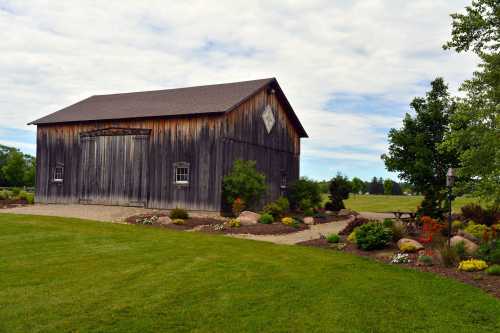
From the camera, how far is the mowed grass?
743 centimetres

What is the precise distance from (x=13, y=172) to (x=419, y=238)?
56.5m

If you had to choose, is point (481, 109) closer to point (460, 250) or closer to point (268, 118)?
point (460, 250)

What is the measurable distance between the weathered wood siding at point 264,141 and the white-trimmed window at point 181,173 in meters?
2.22

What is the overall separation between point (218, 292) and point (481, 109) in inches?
362

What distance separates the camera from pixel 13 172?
59344 mm

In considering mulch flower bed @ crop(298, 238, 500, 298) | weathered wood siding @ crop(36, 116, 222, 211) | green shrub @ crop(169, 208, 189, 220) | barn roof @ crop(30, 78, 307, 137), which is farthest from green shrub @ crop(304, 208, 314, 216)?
mulch flower bed @ crop(298, 238, 500, 298)

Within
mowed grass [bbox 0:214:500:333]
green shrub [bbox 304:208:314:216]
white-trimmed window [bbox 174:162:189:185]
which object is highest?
white-trimmed window [bbox 174:162:189:185]

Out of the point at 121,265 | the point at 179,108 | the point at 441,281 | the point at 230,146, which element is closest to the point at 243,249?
the point at 121,265

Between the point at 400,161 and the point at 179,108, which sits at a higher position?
the point at 179,108

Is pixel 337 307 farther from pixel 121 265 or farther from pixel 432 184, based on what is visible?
pixel 432 184

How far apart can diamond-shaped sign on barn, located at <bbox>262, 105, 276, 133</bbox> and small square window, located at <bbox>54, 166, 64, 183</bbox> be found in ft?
43.3

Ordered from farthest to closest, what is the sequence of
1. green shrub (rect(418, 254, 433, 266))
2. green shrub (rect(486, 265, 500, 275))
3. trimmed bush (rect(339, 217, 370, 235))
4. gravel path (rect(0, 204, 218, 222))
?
gravel path (rect(0, 204, 218, 222)), trimmed bush (rect(339, 217, 370, 235)), green shrub (rect(418, 254, 433, 266)), green shrub (rect(486, 265, 500, 275))

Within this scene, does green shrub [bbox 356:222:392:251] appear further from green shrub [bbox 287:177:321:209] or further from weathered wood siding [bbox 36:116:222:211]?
green shrub [bbox 287:177:321:209]

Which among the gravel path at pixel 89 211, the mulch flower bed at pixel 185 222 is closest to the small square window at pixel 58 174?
the gravel path at pixel 89 211
